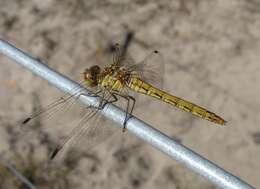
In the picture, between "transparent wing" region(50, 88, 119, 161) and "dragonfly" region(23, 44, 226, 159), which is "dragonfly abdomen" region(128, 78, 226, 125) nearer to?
"dragonfly" region(23, 44, 226, 159)

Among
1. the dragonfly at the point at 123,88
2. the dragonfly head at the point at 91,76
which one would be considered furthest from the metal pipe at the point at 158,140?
the dragonfly head at the point at 91,76

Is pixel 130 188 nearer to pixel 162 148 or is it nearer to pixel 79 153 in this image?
pixel 79 153

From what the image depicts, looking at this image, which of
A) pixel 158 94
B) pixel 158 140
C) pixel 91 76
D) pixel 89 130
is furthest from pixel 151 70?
pixel 158 140

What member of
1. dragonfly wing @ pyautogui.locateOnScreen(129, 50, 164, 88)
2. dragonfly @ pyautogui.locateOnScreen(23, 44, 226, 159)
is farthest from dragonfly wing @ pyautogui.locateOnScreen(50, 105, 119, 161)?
dragonfly wing @ pyautogui.locateOnScreen(129, 50, 164, 88)

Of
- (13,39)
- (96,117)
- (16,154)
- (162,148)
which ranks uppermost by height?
(162,148)

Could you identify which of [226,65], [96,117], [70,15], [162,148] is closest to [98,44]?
[70,15]

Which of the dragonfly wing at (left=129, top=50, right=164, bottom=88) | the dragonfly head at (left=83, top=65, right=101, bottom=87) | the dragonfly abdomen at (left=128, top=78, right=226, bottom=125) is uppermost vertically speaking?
the dragonfly head at (left=83, top=65, right=101, bottom=87)

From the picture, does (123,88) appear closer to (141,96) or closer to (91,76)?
(91,76)
